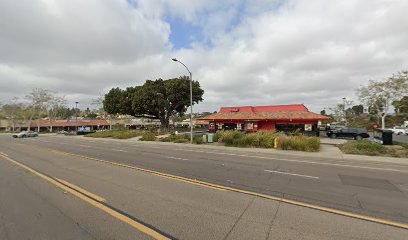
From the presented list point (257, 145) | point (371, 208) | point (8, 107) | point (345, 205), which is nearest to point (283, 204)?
point (345, 205)

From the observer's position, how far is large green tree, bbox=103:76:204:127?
161 feet

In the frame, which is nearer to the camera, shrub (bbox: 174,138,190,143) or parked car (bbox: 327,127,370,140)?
shrub (bbox: 174,138,190,143)

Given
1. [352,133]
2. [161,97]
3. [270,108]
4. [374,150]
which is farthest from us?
[161,97]

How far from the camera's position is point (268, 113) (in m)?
37.1

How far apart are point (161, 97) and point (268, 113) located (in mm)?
23964

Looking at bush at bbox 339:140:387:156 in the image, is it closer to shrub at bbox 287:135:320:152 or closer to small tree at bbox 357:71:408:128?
shrub at bbox 287:135:320:152

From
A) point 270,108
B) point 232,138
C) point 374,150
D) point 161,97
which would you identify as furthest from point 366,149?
point 161,97

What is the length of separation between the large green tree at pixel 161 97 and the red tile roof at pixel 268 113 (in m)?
12.1

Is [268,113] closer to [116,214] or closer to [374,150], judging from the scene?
[374,150]

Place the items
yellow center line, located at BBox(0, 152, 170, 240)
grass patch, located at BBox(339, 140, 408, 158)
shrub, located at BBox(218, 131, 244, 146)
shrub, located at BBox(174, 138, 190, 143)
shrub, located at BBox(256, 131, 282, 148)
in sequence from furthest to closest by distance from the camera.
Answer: shrub, located at BBox(174, 138, 190, 143) → shrub, located at BBox(218, 131, 244, 146) → shrub, located at BBox(256, 131, 282, 148) → grass patch, located at BBox(339, 140, 408, 158) → yellow center line, located at BBox(0, 152, 170, 240)

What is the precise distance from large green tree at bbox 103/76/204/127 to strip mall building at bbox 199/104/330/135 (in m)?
12.3

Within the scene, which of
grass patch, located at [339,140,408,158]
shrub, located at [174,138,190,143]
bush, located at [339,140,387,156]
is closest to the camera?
grass patch, located at [339,140,408,158]

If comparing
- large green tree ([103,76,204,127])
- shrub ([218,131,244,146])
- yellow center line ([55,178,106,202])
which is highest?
large green tree ([103,76,204,127])

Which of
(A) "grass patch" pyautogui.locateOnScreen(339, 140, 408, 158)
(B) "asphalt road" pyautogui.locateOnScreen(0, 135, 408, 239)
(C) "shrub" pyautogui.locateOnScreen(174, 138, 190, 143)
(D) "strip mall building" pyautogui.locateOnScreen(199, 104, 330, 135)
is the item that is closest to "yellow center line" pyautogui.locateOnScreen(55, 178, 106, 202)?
(B) "asphalt road" pyautogui.locateOnScreen(0, 135, 408, 239)
